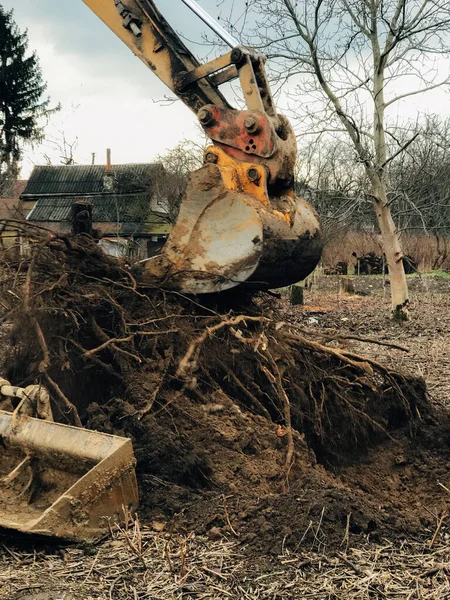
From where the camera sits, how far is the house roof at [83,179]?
1375 inches

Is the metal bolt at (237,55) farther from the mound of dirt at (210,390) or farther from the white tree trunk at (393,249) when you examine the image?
the white tree trunk at (393,249)

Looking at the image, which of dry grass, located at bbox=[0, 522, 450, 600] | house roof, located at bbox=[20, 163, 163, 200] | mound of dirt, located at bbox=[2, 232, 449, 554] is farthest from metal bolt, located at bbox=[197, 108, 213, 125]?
house roof, located at bbox=[20, 163, 163, 200]

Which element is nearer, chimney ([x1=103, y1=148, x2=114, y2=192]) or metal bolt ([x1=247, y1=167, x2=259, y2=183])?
metal bolt ([x1=247, y1=167, x2=259, y2=183])

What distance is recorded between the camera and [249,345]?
498 centimetres

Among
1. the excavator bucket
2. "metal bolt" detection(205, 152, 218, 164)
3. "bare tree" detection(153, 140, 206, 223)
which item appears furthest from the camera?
"bare tree" detection(153, 140, 206, 223)

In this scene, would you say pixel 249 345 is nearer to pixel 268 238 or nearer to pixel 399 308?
pixel 268 238

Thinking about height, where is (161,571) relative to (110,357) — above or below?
below

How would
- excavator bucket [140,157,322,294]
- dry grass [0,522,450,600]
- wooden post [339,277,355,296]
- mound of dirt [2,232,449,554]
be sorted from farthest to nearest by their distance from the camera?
wooden post [339,277,355,296], excavator bucket [140,157,322,294], mound of dirt [2,232,449,554], dry grass [0,522,450,600]

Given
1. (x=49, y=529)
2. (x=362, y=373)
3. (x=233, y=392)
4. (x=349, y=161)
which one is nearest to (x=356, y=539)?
(x=49, y=529)

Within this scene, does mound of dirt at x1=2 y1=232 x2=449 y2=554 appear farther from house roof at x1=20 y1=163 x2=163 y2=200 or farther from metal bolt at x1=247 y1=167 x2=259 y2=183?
house roof at x1=20 y1=163 x2=163 y2=200

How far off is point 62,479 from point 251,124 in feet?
9.00

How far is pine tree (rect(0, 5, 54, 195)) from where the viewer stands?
32.1m

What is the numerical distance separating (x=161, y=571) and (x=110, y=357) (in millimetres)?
2058

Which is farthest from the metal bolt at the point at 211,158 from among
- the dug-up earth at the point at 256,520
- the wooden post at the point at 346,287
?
the wooden post at the point at 346,287
